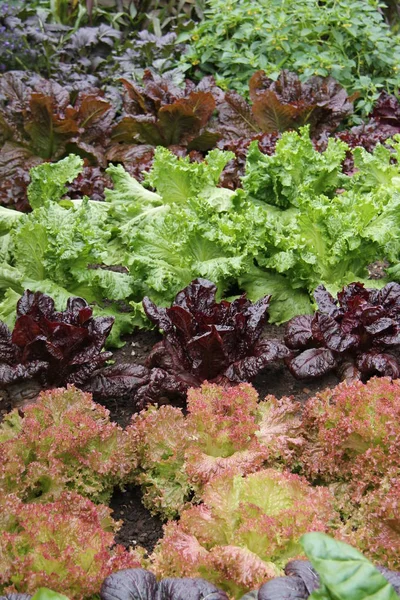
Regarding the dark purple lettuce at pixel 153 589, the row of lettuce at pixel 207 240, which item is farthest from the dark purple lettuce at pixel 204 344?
the dark purple lettuce at pixel 153 589

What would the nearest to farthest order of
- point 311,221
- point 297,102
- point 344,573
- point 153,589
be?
point 344,573 < point 153,589 < point 311,221 < point 297,102

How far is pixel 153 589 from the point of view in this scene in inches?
80.4

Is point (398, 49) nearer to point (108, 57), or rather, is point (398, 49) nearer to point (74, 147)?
point (108, 57)

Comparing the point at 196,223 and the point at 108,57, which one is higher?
the point at 196,223

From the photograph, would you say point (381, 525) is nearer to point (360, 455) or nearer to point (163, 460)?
point (360, 455)

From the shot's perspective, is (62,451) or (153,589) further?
(62,451)

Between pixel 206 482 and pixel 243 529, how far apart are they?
45 cm

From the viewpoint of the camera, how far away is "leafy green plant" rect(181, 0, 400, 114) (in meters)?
6.66

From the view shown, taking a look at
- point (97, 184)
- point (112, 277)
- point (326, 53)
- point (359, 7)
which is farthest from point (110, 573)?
point (359, 7)

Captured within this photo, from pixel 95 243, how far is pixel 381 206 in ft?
5.44

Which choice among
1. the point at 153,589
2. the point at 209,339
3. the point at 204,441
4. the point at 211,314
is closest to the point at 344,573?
the point at 153,589

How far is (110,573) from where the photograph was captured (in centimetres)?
229

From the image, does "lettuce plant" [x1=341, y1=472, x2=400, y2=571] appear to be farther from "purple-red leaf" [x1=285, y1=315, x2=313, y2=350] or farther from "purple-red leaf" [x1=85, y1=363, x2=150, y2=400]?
"purple-red leaf" [x1=85, y1=363, x2=150, y2=400]

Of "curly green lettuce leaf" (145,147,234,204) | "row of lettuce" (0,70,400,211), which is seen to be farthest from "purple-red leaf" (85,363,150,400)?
"row of lettuce" (0,70,400,211)
